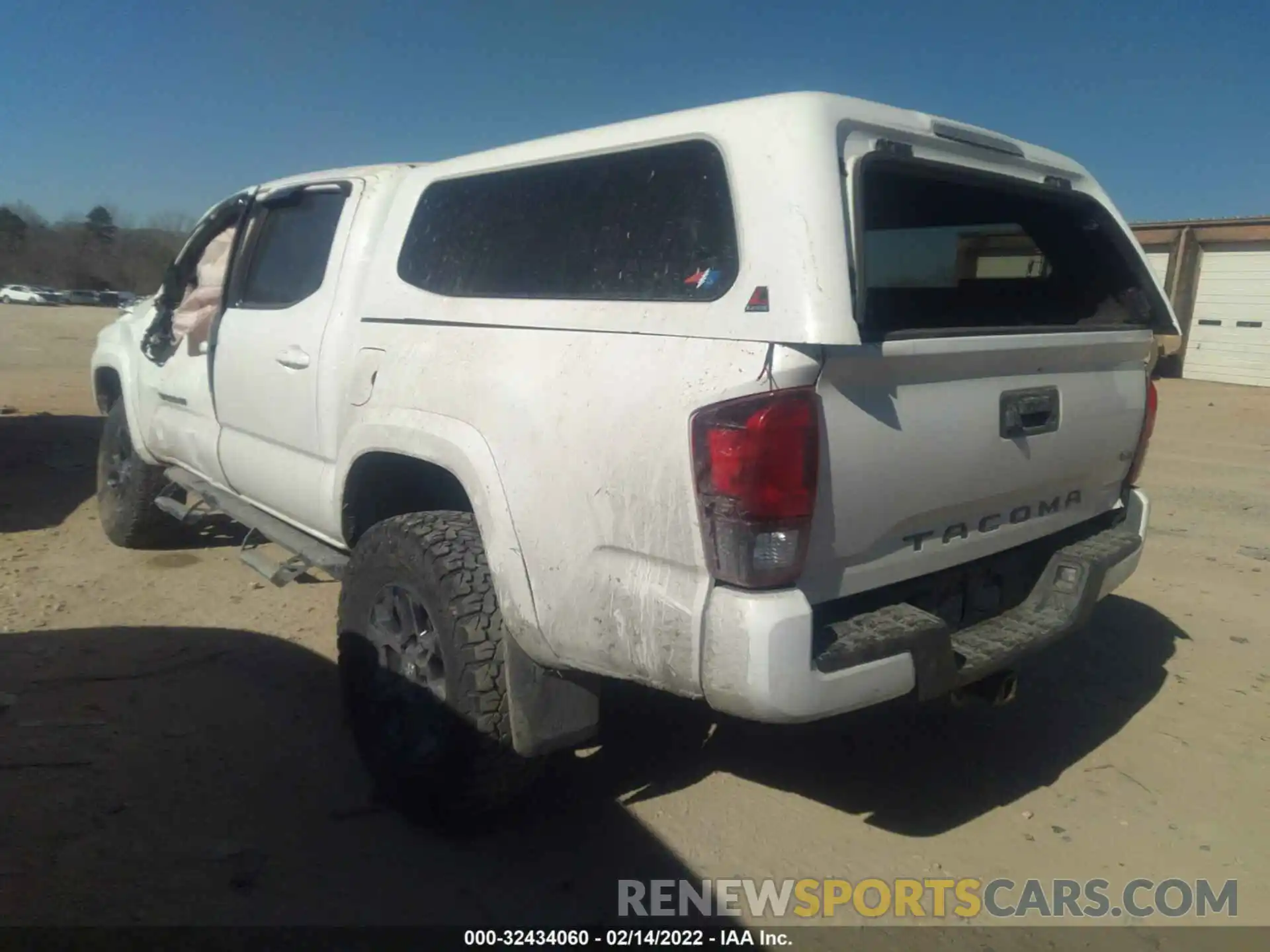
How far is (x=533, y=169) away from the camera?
3.04 metres

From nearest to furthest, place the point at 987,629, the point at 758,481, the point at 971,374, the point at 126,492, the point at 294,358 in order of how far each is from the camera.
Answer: the point at 758,481 < the point at 971,374 < the point at 987,629 < the point at 294,358 < the point at 126,492

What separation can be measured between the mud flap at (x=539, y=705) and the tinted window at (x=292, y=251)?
72.4 inches

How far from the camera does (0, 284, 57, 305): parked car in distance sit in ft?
145

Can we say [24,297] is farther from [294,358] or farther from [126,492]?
[294,358]

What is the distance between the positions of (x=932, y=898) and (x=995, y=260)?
2.39 meters

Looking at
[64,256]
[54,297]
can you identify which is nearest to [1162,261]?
[54,297]

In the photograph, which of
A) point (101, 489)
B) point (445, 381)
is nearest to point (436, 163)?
point (445, 381)

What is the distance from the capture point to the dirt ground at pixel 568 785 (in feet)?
9.22

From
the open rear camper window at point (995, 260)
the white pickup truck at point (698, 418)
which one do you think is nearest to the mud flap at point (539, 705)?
the white pickup truck at point (698, 418)

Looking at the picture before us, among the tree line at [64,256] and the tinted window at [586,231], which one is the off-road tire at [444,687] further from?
the tree line at [64,256]

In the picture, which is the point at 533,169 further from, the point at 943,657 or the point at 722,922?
the point at 722,922

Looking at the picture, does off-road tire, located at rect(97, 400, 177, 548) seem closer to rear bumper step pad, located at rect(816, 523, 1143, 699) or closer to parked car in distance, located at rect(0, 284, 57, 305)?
rear bumper step pad, located at rect(816, 523, 1143, 699)

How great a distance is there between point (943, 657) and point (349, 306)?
2.37 meters

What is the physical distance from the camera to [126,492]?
575 centimetres
